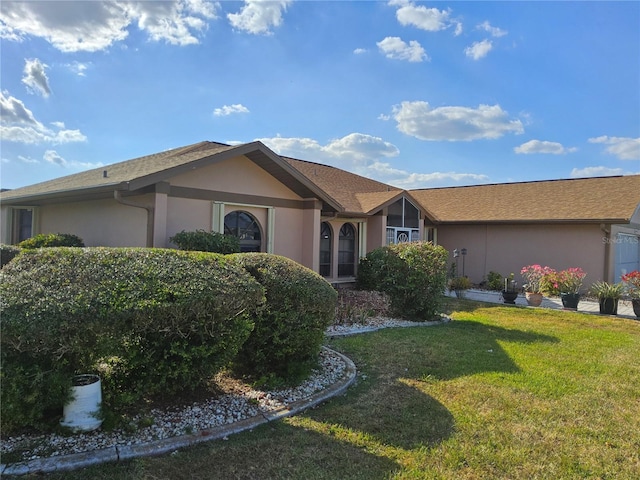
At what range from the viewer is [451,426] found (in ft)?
13.6

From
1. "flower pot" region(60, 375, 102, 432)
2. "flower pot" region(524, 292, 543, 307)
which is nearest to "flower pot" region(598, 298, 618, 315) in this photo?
"flower pot" region(524, 292, 543, 307)

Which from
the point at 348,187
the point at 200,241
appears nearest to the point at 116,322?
the point at 200,241

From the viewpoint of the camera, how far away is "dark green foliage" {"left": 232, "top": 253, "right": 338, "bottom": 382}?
5.03m

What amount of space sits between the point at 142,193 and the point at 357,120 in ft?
28.4

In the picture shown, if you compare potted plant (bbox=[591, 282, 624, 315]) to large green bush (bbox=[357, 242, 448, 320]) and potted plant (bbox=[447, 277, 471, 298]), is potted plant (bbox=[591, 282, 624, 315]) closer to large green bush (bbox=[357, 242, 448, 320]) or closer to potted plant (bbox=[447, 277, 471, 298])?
potted plant (bbox=[447, 277, 471, 298])

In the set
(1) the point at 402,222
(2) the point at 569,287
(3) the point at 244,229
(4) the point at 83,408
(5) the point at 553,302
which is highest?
(1) the point at 402,222

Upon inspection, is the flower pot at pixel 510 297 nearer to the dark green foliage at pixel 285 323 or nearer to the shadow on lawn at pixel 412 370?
the shadow on lawn at pixel 412 370

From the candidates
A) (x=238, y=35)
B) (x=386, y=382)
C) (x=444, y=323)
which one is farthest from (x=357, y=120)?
(x=386, y=382)

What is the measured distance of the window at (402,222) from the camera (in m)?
15.8

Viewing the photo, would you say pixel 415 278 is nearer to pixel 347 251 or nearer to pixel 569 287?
pixel 347 251

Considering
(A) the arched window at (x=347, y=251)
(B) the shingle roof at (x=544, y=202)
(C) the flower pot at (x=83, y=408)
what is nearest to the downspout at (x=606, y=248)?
(B) the shingle roof at (x=544, y=202)

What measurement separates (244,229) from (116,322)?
25.7 ft

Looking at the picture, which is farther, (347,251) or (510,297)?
(347,251)

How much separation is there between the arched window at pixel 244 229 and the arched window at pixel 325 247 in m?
3.57
